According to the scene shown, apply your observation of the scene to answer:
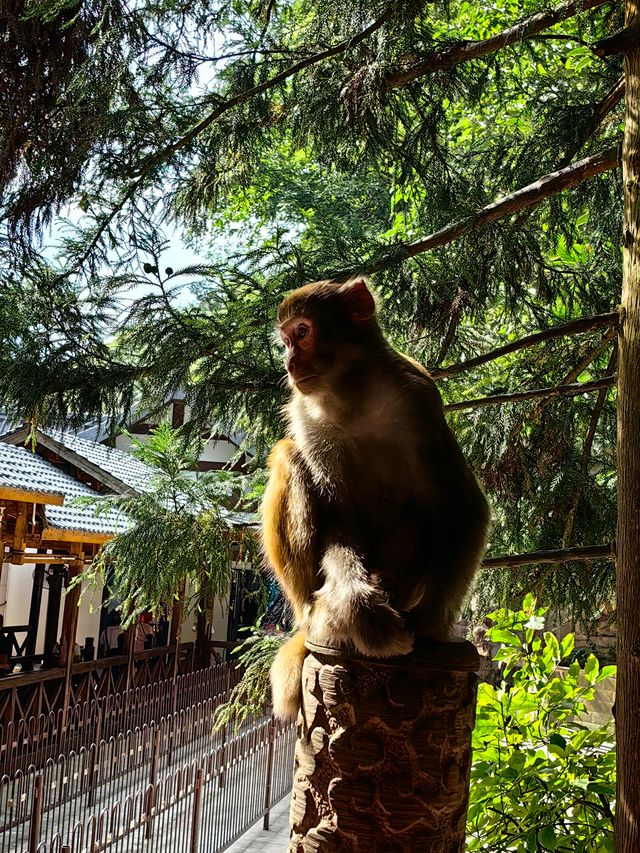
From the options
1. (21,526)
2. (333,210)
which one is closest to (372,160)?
(21,526)

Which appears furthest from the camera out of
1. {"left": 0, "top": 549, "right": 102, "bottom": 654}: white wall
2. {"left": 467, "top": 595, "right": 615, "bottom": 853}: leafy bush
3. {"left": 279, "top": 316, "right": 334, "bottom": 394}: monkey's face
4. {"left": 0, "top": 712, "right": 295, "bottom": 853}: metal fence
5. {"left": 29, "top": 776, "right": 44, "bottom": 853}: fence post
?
{"left": 0, "top": 549, "right": 102, "bottom": 654}: white wall

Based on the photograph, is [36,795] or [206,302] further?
[36,795]

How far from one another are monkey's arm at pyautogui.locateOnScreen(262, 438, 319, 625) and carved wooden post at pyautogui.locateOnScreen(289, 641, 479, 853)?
1.22 ft

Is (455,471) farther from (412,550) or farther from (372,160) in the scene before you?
(372,160)

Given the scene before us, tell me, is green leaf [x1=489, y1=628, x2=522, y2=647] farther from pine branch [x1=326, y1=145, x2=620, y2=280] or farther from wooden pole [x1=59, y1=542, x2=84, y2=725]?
wooden pole [x1=59, y1=542, x2=84, y2=725]

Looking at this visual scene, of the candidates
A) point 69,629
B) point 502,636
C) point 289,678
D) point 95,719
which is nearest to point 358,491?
point 289,678

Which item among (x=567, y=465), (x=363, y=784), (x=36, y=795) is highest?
(x=567, y=465)

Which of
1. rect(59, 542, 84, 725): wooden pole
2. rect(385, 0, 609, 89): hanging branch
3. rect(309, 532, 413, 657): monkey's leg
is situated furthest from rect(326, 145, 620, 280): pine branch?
rect(59, 542, 84, 725): wooden pole

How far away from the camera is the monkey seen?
7.03 feet

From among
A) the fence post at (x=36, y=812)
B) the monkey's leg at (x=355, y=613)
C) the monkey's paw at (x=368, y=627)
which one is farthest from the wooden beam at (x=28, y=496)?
the monkey's paw at (x=368, y=627)

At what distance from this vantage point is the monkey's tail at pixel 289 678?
87.3 inches

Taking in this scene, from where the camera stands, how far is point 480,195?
13.9 feet

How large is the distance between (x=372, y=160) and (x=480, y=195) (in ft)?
1.93

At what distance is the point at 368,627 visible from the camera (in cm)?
195
